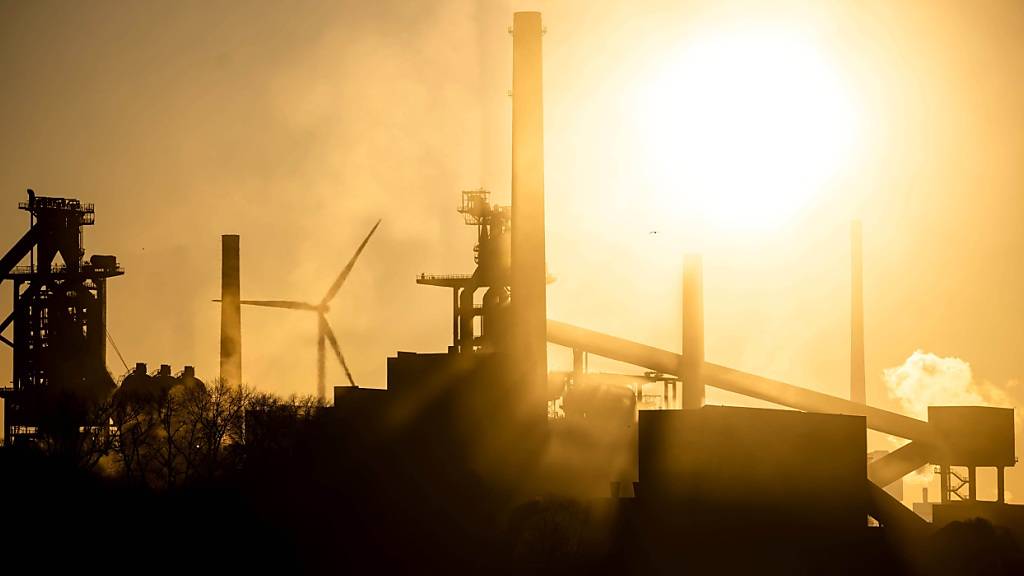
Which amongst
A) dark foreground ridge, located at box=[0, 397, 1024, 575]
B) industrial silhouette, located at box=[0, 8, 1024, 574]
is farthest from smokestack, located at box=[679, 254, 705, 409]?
dark foreground ridge, located at box=[0, 397, 1024, 575]

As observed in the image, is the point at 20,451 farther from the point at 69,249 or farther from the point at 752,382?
the point at 752,382

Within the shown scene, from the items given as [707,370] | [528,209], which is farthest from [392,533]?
[707,370]

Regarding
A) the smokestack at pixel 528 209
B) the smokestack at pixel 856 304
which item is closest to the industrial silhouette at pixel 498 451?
the smokestack at pixel 528 209

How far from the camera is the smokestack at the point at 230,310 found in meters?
70.3

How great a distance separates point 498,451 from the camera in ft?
182

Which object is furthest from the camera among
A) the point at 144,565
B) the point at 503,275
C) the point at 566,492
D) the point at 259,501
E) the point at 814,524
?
the point at 503,275

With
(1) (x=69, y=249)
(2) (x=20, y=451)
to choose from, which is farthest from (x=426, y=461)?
(1) (x=69, y=249)

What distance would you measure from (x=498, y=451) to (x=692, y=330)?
22379 millimetres

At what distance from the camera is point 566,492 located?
55.1 meters

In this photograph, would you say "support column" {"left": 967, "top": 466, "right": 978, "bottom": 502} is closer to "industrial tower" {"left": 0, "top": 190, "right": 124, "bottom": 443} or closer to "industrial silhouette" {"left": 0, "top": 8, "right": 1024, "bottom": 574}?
"industrial silhouette" {"left": 0, "top": 8, "right": 1024, "bottom": 574}

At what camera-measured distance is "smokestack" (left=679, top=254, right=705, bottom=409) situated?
2908 inches

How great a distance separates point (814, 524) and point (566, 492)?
45.0 ft

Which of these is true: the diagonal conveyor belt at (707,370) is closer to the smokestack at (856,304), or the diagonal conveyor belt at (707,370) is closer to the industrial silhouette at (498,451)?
the industrial silhouette at (498,451)

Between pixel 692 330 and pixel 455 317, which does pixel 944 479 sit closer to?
pixel 692 330
